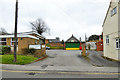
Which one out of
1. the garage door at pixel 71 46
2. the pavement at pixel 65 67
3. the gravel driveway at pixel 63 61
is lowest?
the gravel driveway at pixel 63 61

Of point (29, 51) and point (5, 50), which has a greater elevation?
point (5, 50)

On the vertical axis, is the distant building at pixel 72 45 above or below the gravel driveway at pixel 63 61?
above

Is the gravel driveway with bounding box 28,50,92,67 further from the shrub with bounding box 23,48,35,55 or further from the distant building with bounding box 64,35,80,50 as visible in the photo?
the distant building with bounding box 64,35,80,50

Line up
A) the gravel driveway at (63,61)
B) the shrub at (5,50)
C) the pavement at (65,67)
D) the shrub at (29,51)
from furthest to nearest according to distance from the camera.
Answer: the shrub at (29,51), the shrub at (5,50), the gravel driveway at (63,61), the pavement at (65,67)

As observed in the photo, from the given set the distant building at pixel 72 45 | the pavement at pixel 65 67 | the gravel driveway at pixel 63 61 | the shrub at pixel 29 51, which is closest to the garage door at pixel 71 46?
the distant building at pixel 72 45

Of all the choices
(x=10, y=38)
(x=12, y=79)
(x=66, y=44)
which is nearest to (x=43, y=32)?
(x=66, y=44)

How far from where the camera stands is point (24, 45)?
42.6 feet

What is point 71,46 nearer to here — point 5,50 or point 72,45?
point 72,45

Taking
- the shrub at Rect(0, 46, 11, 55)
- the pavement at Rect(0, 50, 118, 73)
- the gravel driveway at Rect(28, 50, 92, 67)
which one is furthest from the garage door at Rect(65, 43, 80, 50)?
the pavement at Rect(0, 50, 118, 73)

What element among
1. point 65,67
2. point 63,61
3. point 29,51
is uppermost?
point 29,51

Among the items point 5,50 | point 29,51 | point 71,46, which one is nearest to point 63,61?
point 29,51

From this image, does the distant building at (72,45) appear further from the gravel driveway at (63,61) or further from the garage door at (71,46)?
the gravel driveway at (63,61)

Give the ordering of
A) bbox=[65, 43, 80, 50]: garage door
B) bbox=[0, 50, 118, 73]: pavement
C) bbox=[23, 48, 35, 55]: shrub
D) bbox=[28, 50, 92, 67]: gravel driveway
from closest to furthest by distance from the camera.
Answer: bbox=[0, 50, 118, 73]: pavement, bbox=[28, 50, 92, 67]: gravel driveway, bbox=[23, 48, 35, 55]: shrub, bbox=[65, 43, 80, 50]: garage door

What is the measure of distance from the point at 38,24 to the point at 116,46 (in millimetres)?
37139
